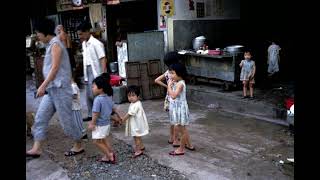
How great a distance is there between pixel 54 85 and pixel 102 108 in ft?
2.54

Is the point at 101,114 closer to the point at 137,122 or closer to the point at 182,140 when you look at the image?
the point at 137,122

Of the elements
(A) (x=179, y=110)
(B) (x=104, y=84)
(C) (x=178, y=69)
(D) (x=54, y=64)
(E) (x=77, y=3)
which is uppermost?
(E) (x=77, y=3)

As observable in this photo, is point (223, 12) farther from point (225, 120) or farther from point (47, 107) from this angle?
point (47, 107)

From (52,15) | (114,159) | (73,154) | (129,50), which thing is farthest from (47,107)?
(52,15)

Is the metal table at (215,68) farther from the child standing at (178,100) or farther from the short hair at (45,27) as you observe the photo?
the short hair at (45,27)

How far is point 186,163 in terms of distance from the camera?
531 cm

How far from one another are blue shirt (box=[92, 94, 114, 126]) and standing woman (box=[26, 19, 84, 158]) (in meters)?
0.45

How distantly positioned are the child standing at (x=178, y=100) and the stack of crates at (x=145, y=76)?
4.14m

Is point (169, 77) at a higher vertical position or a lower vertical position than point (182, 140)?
higher

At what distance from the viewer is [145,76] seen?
387 inches

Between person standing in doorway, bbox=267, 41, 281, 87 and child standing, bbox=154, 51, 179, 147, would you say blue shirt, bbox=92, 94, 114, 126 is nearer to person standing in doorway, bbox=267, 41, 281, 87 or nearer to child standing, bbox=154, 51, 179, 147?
child standing, bbox=154, 51, 179, 147

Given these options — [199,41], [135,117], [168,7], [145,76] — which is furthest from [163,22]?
→ [135,117]

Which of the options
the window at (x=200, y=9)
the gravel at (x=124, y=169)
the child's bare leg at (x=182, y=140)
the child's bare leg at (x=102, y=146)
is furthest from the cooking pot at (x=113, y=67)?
the child's bare leg at (x=102, y=146)

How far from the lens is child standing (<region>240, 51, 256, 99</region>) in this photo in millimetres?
8523
